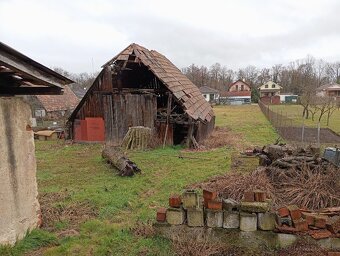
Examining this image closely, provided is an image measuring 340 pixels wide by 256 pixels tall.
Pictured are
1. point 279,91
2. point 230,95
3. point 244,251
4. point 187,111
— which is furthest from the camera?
point 279,91

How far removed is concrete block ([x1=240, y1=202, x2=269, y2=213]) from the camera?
5.10 metres

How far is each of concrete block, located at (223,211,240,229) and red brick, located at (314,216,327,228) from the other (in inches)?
48.4

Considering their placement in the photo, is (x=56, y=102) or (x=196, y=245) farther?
(x=56, y=102)

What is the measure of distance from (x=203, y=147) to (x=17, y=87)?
11.0 meters

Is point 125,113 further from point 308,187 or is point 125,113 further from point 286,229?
point 286,229

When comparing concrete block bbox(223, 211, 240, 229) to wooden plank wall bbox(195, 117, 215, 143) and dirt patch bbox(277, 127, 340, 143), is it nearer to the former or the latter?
wooden plank wall bbox(195, 117, 215, 143)

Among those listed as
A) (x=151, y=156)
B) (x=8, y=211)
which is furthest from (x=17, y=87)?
(x=151, y=156)

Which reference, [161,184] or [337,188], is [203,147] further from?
[337,188]

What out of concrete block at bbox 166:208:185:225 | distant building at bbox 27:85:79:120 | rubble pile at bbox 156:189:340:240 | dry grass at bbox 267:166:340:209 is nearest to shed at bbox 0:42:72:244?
rubble pile at bbox 156:189:340:240

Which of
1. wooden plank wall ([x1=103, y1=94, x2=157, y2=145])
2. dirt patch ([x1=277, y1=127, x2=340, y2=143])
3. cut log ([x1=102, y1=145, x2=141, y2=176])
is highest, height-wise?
wooden plank wall ([x1=103, y1=94, x2=157, y2=145])

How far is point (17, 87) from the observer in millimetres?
5699

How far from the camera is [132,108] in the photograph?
17.0 meters

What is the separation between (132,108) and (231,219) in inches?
488

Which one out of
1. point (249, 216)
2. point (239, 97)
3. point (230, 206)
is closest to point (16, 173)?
point (230, 206)
